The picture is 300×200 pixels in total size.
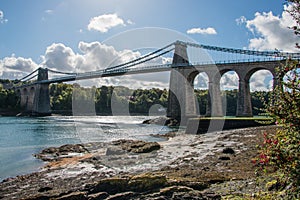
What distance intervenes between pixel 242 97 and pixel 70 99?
199 ft

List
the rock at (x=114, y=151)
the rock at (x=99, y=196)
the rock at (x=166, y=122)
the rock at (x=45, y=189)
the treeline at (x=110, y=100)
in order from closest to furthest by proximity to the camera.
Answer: the rock at (x=99, y=196) < the rock at (x=45, y=189) < the rock at (x=114, y=151) < the rock at (x=166, y=122) < the treeline at (x=110, y=100)

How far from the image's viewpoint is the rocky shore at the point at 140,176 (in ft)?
20.1

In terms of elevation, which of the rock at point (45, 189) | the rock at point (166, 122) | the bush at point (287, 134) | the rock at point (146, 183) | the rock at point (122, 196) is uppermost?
the bush at point (287, 134)

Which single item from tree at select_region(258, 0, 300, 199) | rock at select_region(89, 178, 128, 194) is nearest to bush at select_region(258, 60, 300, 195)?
tree at select_region(258, 0, 300, 199)

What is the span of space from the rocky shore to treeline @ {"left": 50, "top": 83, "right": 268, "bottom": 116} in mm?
64392

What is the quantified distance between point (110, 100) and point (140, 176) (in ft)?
274

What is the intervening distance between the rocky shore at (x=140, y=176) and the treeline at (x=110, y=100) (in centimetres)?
6439

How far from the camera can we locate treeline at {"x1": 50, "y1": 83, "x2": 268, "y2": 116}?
85.1 metres

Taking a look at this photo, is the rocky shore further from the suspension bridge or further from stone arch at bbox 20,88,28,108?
stone arch at bbox 20,88,28,108

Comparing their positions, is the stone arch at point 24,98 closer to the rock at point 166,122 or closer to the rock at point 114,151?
the rock at point 166,122

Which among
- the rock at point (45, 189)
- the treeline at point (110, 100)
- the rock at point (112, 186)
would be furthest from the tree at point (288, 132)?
the treeline at point (110, 100)

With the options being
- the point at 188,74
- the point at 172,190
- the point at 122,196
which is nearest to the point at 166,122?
the point at 188,74

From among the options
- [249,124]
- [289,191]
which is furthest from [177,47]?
[289,191]

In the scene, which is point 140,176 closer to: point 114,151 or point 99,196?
point 99,196
